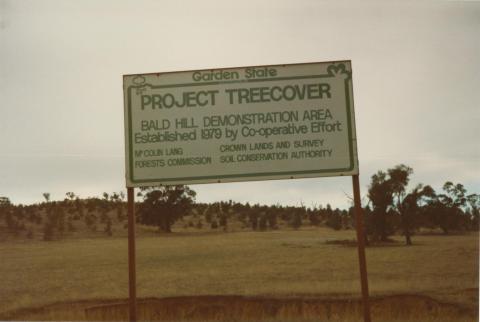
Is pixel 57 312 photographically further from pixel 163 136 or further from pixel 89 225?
pixel 89 225

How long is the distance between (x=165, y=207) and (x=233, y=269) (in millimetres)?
18874

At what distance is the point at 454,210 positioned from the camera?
31.4 m

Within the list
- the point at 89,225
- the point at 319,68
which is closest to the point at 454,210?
the point at 89,225

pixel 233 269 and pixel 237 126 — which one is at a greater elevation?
pixel 237 126

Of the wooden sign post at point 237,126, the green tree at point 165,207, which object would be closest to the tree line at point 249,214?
the green tree at point 165,207

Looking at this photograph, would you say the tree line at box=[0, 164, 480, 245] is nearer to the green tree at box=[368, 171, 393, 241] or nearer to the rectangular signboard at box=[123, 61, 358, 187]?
the green tree at box=[368, 171, 393, 241]

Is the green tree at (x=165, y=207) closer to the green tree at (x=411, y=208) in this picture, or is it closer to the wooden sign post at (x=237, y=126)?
the green tree at (x=411, y=208)

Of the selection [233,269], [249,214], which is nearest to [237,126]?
[233,269]

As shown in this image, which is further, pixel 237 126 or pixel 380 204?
pixel 380 204

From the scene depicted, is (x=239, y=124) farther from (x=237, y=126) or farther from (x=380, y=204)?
(x=380, y=204)

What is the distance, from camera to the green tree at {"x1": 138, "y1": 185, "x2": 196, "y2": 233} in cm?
3312

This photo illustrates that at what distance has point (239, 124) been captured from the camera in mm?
4828

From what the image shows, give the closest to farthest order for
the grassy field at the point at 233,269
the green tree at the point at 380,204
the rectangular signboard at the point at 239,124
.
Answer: the rectangular signboard at the point at 239,124
the grassy field at the point at 233,269
the green tree at the point at 380,204

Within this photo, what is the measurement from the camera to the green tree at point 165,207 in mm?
33122
